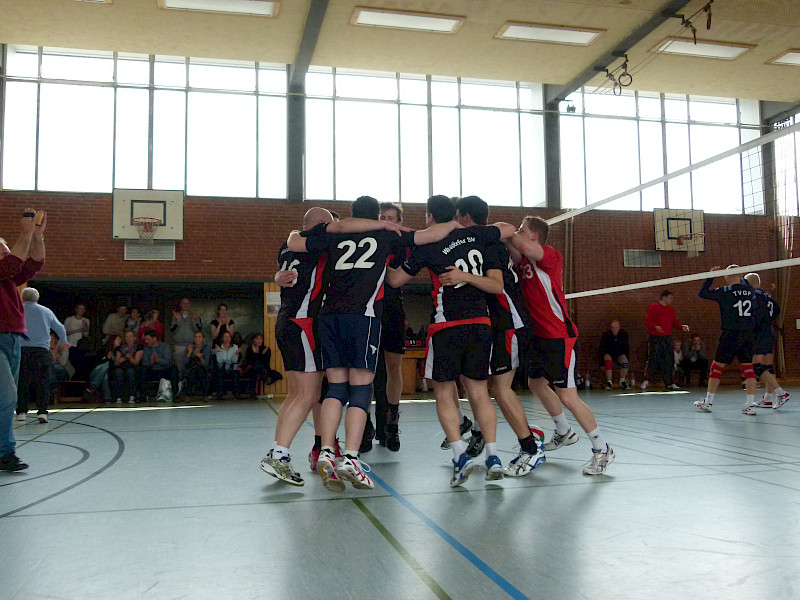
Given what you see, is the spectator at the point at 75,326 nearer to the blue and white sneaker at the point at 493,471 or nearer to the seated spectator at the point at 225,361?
the seated spectator at the point at 225,361

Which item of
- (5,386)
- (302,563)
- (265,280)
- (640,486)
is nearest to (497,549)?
(302,563)

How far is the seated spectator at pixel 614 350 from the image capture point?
578 inches

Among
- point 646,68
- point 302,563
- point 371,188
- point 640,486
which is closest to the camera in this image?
point 302,563

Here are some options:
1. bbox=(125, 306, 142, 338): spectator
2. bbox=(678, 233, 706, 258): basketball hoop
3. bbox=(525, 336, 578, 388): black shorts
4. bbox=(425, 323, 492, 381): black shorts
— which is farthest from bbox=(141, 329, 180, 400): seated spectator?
bbox=(678, 233, 706, 258): basketball hoop

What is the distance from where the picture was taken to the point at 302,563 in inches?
100

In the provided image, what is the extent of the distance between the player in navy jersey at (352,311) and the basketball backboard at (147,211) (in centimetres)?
1024

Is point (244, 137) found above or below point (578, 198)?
above

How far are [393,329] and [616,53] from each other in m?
10.5

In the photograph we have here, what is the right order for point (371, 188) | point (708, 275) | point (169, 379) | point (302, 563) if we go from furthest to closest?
1. point (371, 188)
2. point (169, 379)
3. point (708, 275)
4. point (302, 563)

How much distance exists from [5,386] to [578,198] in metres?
14.4

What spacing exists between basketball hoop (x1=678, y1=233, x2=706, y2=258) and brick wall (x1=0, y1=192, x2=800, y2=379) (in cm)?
21

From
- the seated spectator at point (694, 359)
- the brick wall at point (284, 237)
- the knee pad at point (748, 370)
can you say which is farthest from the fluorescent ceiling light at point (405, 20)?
the seated spectator at point (694, 359)

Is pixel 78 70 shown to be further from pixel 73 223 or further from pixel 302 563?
pixel 302 563

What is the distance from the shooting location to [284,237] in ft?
45.8
